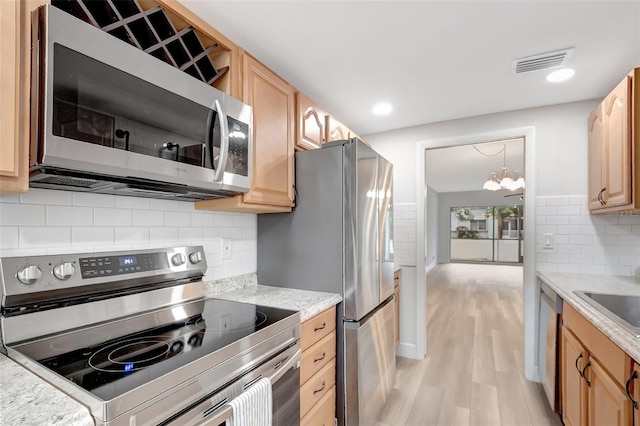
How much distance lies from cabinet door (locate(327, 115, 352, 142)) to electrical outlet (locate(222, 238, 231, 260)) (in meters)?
1.05

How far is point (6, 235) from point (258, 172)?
98 cm

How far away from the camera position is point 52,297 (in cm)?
108

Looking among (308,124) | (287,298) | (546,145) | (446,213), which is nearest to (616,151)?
(546,145)

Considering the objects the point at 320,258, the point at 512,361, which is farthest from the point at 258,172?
the point at 512,361

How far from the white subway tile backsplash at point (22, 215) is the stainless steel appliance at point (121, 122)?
4.2 inches

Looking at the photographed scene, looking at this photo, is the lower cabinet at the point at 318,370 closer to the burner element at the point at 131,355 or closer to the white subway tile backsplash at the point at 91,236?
the burner element at the point at 131,355

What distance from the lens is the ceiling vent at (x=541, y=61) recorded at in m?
1.74

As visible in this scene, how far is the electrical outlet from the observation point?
1.83 meters

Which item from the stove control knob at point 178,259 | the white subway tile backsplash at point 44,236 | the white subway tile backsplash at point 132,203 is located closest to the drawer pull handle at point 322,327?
the stove control knob at point 178,259

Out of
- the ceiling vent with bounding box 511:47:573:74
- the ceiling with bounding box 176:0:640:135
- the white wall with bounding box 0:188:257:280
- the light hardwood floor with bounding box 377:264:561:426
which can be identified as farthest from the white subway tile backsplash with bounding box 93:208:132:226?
the ceiling vent with bounding box 511:47:573:74

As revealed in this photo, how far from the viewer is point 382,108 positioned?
256 cm

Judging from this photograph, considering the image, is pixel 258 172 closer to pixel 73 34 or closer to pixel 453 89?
pixel 73 34

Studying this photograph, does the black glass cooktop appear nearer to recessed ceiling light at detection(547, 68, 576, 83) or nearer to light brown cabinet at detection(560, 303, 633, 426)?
light brown cabinet at detection(560, 303, 633, 426)

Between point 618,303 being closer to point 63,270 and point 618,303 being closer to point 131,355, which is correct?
point 131,355
